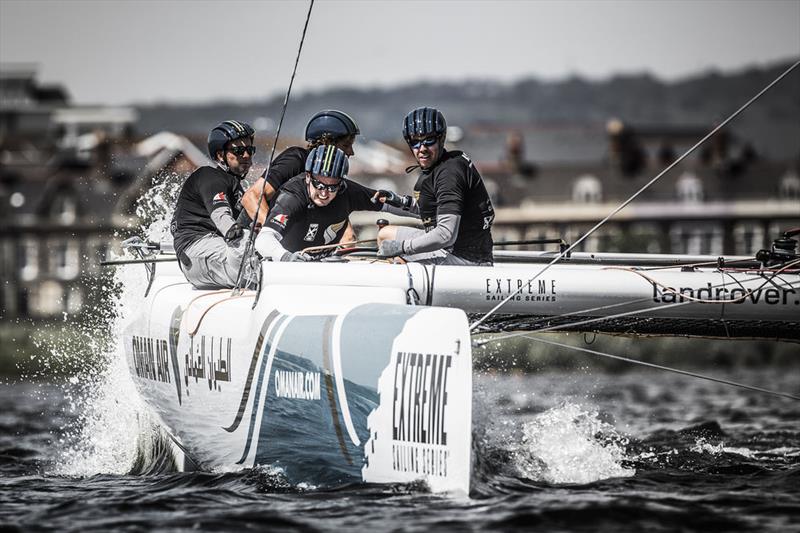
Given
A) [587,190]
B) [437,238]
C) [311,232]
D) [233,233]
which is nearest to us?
[437,238]

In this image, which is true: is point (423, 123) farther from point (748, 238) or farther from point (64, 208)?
point (64, 208)

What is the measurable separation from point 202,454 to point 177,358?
2.05 feet

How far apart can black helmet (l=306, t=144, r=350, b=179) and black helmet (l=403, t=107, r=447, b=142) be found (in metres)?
0.48

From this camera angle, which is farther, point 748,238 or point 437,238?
point 748,238

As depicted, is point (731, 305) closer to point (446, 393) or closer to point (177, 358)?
point (446, 393)

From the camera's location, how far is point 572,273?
714cm

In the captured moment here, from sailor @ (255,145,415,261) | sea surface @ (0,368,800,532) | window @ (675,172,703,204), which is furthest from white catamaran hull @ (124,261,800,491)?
window @ (675,172,703,204)

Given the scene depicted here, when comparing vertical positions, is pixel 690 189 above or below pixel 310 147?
above

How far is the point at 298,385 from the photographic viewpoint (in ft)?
20.0

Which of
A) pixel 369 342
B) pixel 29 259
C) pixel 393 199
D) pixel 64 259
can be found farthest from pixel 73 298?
pixel 369 342

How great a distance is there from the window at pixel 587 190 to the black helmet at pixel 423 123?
44.0 meters

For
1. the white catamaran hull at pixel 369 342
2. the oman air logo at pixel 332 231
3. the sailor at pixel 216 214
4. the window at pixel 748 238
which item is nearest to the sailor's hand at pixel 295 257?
the white catamaran hull at pixel 369 342

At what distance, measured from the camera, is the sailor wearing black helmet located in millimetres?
8094

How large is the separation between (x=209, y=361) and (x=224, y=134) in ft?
6.69
